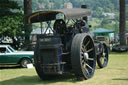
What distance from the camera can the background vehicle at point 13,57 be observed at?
15688mm

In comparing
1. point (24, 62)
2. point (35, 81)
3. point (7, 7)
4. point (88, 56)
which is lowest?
point (24, 62)

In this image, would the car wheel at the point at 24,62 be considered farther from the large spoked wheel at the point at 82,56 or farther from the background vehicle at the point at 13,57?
the large spoked wheel at the point at 82,56

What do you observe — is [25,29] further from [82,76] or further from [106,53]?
[82,76]

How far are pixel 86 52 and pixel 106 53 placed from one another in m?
3.82

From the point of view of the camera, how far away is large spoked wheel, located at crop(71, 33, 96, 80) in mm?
9664

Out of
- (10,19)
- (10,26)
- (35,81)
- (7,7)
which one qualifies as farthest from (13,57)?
(35,81)

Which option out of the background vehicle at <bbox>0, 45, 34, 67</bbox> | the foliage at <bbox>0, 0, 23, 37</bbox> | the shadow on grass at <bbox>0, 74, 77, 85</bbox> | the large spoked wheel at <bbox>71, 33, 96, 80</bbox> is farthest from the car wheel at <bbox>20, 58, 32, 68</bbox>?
the large spoked wheel at <bbox>71, 33, 96, 80</bbox>

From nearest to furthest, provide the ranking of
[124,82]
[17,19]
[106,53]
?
[124,82] → [106,53] → [17,19]

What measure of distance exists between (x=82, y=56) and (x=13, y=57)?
651cm

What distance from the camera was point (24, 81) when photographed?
34.9 ft

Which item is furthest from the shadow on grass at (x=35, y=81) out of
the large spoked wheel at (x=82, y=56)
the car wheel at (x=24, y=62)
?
the car wheel at (x=24, y=62)

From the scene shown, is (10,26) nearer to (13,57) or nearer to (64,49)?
(13,57)

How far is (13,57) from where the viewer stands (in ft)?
51.8

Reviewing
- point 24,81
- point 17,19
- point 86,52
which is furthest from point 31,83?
point 17,19
